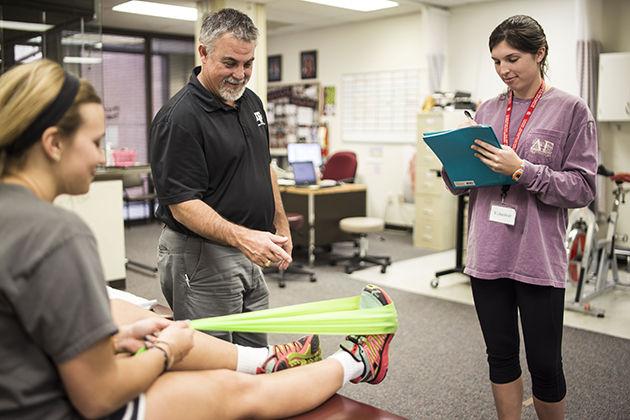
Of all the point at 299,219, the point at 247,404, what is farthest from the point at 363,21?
the point at 247,404

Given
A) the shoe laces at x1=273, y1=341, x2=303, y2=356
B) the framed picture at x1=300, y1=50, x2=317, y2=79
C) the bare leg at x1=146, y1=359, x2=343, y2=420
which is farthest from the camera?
the framed picture at x1=300, y1=50, x2=317, y2=79

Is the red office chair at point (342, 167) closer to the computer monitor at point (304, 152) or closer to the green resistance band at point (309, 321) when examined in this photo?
the computer monitor at point (304, 152)

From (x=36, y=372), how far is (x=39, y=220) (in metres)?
0.27

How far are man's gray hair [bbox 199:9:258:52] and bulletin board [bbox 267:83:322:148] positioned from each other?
617cm

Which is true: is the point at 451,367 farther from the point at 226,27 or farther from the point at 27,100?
the point at 27,100

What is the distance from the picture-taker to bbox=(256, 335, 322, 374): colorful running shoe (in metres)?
1.61

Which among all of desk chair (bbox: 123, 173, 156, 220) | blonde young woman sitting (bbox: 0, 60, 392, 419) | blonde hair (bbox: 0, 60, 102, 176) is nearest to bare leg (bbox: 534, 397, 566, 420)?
blonde young woman sitting (bbox: 0, 60, 392, 419)

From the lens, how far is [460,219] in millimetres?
4836

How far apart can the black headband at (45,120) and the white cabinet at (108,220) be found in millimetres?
3506

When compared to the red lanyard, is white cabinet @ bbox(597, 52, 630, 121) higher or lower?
higher

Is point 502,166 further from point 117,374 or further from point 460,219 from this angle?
point 460,219

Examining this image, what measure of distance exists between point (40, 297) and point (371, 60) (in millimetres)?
6769

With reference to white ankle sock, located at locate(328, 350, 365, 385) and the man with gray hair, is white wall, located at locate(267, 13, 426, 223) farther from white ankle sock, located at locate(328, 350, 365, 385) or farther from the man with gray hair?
white ankle sock, located at locate(328, 350, 365, 385)

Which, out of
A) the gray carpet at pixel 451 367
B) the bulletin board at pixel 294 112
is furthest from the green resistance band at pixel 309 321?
the bulletin board at pixel 294 112
